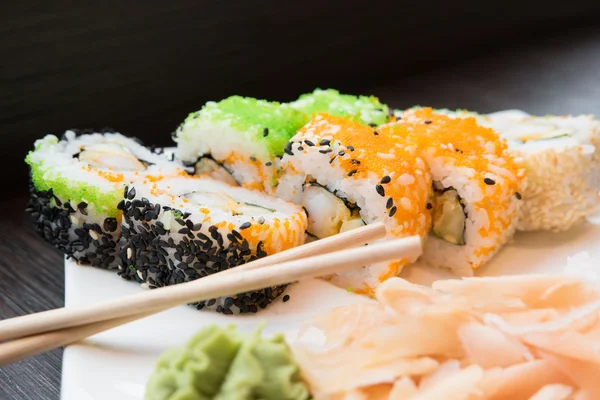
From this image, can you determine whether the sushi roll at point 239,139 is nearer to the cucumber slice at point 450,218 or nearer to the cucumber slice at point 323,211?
the cucumber slice at point 323,211

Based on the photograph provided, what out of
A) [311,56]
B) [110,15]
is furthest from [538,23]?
[110,15]

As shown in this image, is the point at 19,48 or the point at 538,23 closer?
the point at 19,48

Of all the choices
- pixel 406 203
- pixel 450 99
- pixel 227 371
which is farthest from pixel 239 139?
pixel 450 99

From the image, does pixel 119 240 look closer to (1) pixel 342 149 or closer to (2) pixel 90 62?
(1) pixel 342 149

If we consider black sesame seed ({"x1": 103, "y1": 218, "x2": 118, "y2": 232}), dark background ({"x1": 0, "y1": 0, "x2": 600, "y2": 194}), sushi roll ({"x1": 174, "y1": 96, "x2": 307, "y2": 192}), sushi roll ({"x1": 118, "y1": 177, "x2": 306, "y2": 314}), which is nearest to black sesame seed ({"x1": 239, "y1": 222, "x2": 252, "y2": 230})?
sushi roll ({"x1": 118, "y1": 177, "x2": 306, "y2": 314})

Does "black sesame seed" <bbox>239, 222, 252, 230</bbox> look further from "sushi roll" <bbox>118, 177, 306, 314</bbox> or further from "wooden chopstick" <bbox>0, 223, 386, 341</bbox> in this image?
"wooden chopstick" <bbox>0, 223, 386, 341</bbox>
